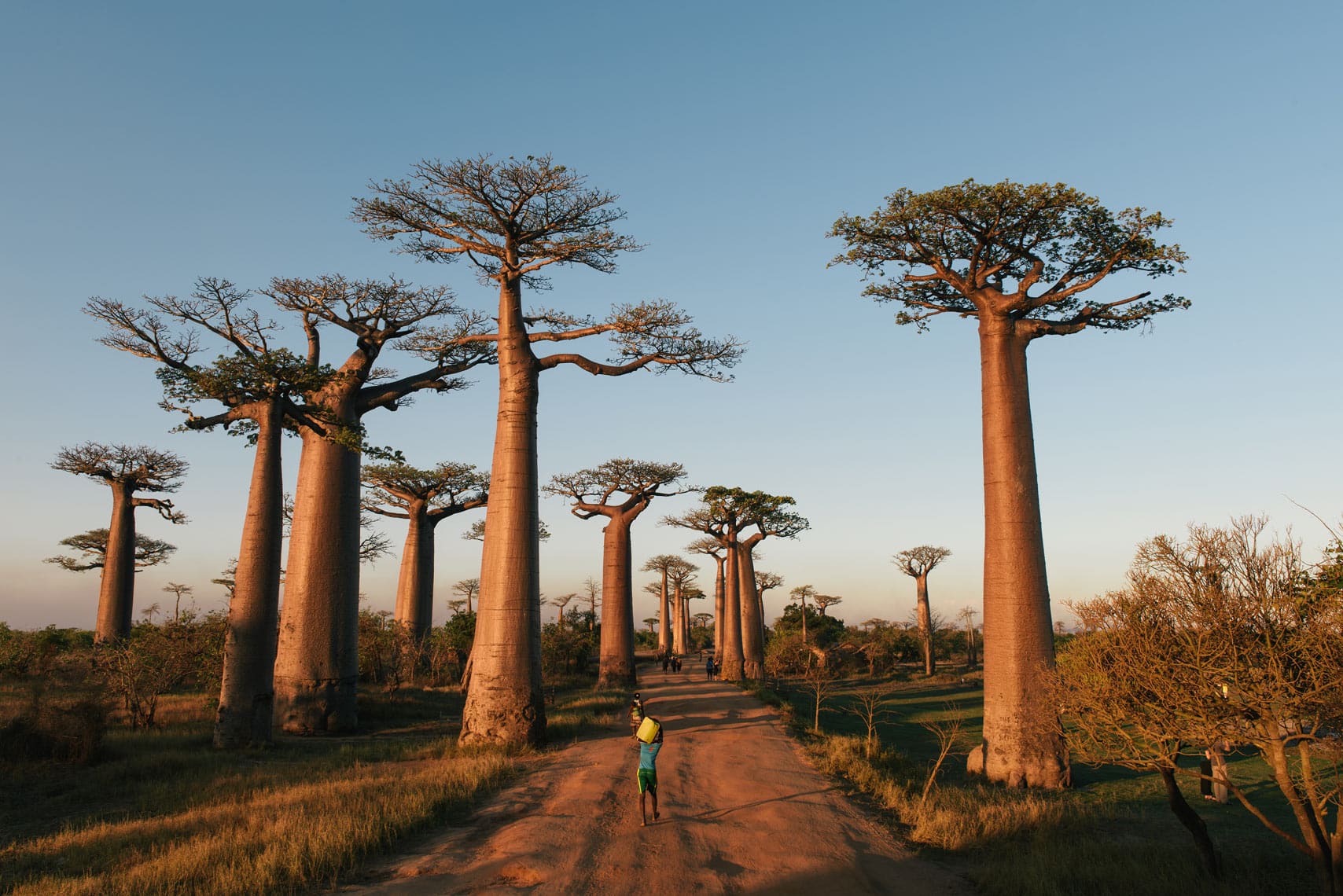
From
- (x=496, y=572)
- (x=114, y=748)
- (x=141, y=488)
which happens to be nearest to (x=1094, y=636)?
(x=496, y=572)

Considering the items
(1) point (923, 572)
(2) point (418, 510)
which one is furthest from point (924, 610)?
(2) point (418, 510)

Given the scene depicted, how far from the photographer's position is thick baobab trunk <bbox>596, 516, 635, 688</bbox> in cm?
2772

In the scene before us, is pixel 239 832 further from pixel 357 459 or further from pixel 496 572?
pixel 357 459

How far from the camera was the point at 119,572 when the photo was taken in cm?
2561

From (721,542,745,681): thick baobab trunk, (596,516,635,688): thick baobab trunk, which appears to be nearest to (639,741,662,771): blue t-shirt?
(596,516,635,688): thick baobab trunk

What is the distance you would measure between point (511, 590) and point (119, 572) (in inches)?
781

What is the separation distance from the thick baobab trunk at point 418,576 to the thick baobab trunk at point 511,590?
1497 cm

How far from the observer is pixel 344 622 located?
1595cm

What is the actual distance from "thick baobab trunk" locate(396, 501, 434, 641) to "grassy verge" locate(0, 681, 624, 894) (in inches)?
493

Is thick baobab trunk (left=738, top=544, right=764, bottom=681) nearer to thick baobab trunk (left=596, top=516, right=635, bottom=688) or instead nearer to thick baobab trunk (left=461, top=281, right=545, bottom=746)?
thick baobab trunk (left=596, top=516, right=635, bottom=688)

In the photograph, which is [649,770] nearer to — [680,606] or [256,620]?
[256,620]

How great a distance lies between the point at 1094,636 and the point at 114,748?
13458mm

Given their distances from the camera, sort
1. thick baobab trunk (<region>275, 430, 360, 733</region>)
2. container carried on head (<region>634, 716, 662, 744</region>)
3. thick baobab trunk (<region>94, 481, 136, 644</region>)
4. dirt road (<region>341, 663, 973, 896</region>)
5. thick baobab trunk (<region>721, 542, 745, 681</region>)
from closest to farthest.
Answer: dirt road (<region>341, 663, 973, 896</region>) < container carried on head (<region>634, 716, 662, 744</region>) < thick baobab trunk (<region>275, 430, 360, 733</region>) < thick baobab trunk (<region>94, 481, 136, 644</region>) < thick baobab trunk (<region>721, 542, 745, 681</region>)

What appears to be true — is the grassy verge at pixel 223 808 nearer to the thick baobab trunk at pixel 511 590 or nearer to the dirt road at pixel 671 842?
the dirt road at pixel 671 842
